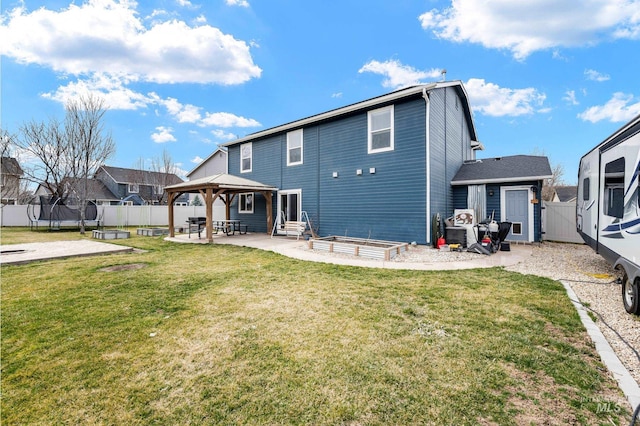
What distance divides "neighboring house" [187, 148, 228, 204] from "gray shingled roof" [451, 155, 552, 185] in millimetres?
18624

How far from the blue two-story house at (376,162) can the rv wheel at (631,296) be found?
17.0 feet

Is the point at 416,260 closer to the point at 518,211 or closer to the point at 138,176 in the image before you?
the point at 518,211

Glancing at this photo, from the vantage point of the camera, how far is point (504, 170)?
35.4 ft

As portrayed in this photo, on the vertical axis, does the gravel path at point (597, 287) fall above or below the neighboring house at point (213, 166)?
below

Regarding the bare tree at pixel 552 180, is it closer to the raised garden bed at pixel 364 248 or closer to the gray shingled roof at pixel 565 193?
the gray shingled roof at pixel 565 193

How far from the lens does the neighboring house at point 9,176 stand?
1953 cm

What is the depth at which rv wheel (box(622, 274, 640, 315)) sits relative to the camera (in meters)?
3.68

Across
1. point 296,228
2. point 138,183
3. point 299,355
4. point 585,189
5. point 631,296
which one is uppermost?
point 138,183

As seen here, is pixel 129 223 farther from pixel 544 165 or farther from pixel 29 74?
pixel 544 165

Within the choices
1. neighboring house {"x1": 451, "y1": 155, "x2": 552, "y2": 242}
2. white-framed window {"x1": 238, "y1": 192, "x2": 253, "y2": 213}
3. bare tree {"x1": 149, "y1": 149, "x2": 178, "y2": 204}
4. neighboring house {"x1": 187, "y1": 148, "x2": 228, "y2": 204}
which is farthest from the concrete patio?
bare tree {"x1": 149, "y1": 149, "x2": 178, "y2": 204}

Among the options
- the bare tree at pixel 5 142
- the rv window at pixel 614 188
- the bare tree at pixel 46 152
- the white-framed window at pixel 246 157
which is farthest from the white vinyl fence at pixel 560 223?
the bare tree at pixel 5 142

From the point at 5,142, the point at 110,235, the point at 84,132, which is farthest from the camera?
the point at 5,142

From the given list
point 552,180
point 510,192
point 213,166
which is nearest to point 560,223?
point 510,192

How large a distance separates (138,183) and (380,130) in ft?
103
